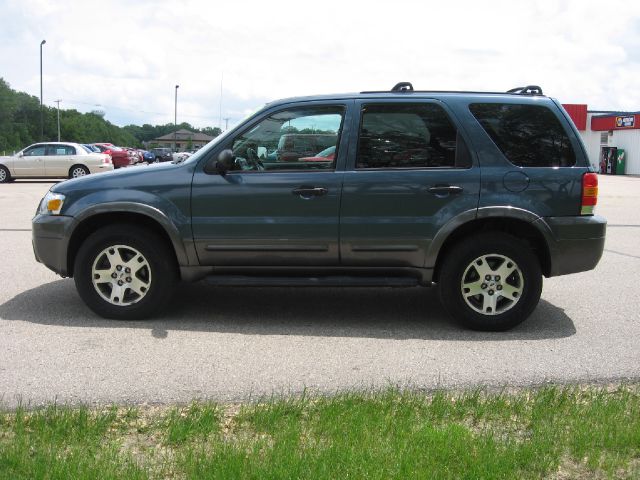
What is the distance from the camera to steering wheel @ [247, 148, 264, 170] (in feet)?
18.4

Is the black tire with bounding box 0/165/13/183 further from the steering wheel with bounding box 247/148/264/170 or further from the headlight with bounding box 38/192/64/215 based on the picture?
the steering wheel with bounding box 247/148/264/170

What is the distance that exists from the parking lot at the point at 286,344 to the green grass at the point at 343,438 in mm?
424

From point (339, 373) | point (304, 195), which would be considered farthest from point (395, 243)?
point (339, 373)

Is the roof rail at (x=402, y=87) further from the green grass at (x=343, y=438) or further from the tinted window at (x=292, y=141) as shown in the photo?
the green grass at (x=343, y=438)

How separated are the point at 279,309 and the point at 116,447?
309 centimetres

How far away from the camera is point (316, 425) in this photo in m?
3.47

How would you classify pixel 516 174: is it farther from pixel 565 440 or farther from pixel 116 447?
pixel 116 447

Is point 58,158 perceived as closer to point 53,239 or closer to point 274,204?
point 53,239

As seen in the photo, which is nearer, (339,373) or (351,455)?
(351,455)

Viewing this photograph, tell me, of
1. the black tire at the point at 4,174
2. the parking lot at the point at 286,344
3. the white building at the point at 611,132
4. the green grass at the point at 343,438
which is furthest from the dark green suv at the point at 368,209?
the white building at the point at 611,132

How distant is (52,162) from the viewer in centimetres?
2489

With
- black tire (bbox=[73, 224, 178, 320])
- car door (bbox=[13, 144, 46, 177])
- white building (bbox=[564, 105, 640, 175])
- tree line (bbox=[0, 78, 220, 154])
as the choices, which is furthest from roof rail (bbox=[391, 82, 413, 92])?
tree line (bbox=[0, 78, 220, 154])

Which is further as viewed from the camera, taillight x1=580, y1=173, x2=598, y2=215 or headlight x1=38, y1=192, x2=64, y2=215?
headlight x1=38, y1=192, x2=64, y2=215

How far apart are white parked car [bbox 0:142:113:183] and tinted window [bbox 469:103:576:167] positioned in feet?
70.0
